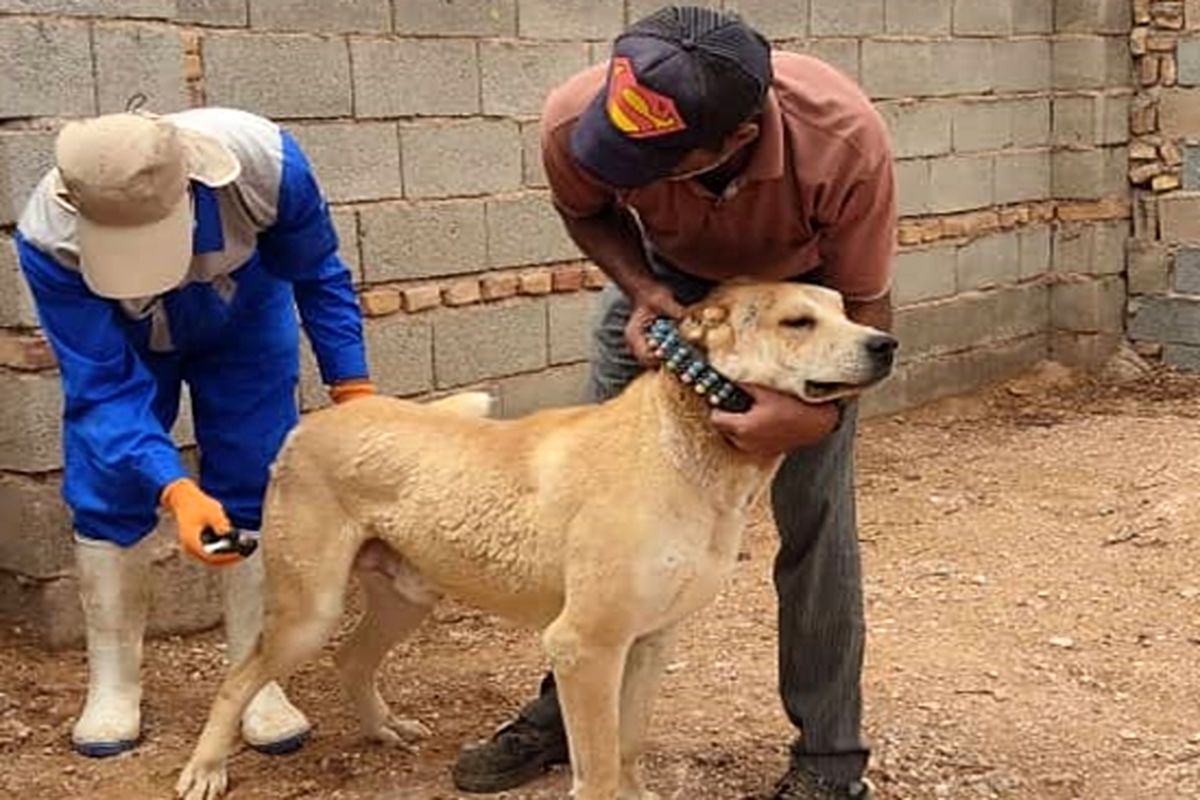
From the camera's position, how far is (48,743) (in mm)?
4199

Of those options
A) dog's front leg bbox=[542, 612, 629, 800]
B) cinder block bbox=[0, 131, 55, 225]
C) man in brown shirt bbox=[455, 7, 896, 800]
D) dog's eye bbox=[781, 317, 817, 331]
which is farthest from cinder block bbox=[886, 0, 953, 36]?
dog's front leg bbox=[542, 612, 629, 800]

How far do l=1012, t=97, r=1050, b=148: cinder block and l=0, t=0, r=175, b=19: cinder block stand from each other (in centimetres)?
518

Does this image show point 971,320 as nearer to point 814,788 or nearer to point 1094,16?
point 1094,16

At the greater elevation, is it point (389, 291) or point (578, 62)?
A: point (578, 62)

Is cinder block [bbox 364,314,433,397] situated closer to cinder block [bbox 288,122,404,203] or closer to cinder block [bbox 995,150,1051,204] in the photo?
cinder block [bbox 288,122,404,203]

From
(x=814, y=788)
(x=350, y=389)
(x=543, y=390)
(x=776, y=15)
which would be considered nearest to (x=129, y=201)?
(x=350, y=389)

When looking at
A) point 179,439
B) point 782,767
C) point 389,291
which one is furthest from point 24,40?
point 782,767

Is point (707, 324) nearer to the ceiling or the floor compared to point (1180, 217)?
nearer to the ceiling

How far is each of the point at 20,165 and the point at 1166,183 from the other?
20.6 ft

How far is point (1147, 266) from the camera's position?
29.3 ft

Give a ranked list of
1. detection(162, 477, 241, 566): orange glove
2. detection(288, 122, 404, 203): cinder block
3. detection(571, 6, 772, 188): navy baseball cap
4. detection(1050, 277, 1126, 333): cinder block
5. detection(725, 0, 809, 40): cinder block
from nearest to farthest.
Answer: detection(571, 6, 772, 188): navy baseball cap, detection(162, 477, 241, 566): orange glove, detection(288, 122, 404, 203): cinder block, detection(725, 0, 809, 40): cinder block, detection(1050, 277, 1126, 333): cinder block

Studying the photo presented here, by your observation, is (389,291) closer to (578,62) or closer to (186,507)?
(578,62)

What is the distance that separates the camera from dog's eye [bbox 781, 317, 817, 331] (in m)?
3.12

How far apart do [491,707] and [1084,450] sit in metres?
3.92
